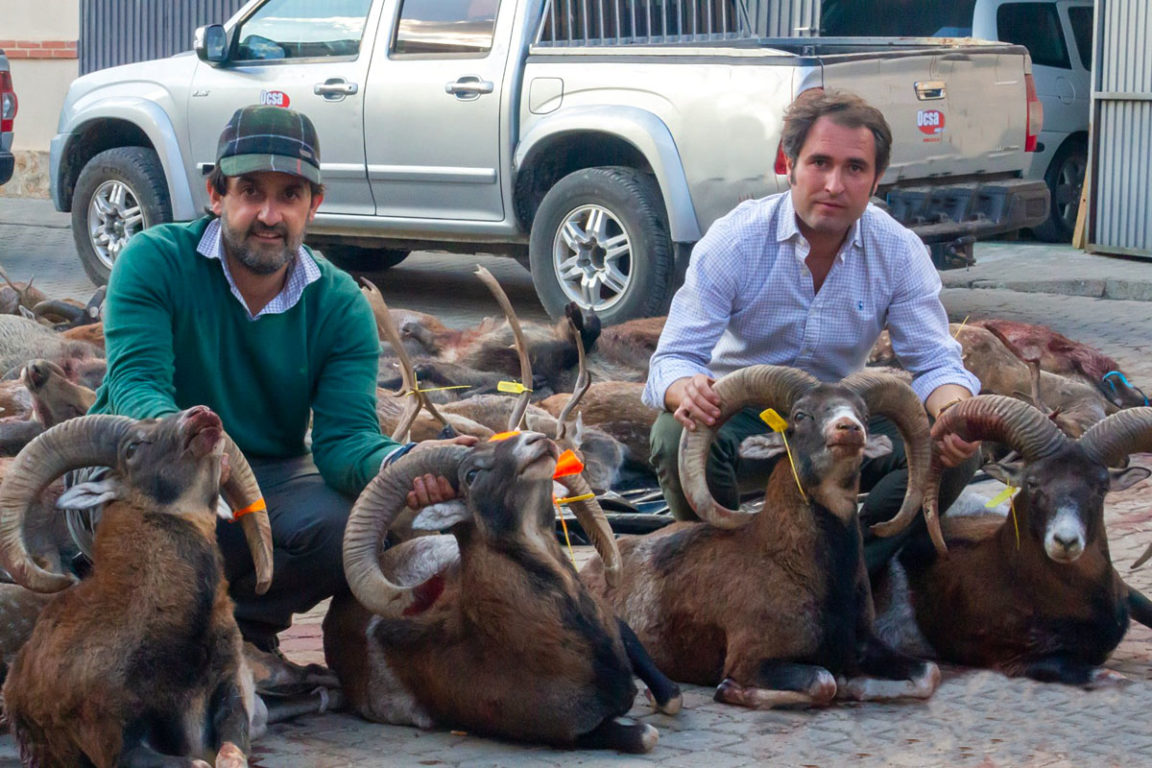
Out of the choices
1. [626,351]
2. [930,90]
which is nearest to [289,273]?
[626,351]

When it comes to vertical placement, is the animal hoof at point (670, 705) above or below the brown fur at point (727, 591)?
below

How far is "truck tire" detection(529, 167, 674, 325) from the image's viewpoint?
11.0 meters

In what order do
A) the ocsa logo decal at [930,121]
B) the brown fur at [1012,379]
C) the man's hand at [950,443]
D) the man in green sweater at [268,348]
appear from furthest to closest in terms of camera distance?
the ocsa logo decal at [930,121], the brown fur at [1012,379], the man's hand at [950,443], the man in green sweater at [268,348]

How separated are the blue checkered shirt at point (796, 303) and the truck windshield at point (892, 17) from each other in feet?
42.8

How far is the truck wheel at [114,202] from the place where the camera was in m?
13.5

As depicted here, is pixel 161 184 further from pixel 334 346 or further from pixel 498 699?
pixel 498 699

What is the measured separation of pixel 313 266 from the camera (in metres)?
5.47

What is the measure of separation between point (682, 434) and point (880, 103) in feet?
18.6

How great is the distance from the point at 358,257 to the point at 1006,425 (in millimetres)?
9913

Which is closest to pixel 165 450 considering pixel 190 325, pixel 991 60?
pixel 190 325

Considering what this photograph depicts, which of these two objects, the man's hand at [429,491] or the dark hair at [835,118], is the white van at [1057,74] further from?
the man's hand at [429,491]

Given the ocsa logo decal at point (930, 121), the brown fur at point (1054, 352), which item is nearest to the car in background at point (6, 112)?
the ocsa logo decal at point (930, 121)

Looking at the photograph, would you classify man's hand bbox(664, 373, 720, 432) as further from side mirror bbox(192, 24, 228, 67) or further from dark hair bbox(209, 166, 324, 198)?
side mirror bbox(192, 24, 228, 67)

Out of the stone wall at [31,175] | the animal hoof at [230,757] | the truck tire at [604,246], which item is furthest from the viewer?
the stone wall at [31,175]
